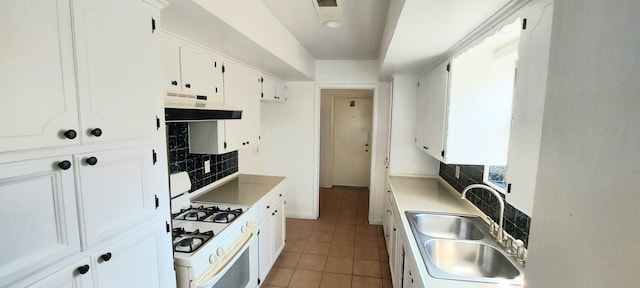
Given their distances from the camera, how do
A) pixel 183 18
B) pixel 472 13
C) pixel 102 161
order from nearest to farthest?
pixel 102 161 → pixel 472 13 → pixel 183 18

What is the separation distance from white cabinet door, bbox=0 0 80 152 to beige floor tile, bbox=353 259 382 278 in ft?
8.87

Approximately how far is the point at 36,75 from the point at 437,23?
1643mm

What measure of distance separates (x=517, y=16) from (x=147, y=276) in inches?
76.9

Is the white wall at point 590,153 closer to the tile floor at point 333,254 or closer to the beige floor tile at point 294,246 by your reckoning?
the tile floor at point 333,254

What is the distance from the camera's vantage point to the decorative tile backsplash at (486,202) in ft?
5.12

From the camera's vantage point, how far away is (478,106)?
76.9 inches

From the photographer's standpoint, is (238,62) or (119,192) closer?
(119,192)

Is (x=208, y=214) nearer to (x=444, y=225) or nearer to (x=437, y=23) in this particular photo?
(x=444, y=225)

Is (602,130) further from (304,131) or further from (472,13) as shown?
(304,131)

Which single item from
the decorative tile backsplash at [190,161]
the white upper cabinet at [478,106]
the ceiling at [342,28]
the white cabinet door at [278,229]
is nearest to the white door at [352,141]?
the ceiling at [342,28]

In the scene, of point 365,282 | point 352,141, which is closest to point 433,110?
point 365,282

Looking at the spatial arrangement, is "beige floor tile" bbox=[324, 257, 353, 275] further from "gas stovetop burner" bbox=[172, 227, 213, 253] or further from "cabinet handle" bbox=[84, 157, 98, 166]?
"cabinet handle" bbox=[84, 157, 98, 166]

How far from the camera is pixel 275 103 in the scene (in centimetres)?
421

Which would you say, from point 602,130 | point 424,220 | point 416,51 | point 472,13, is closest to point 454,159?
point 424,220
